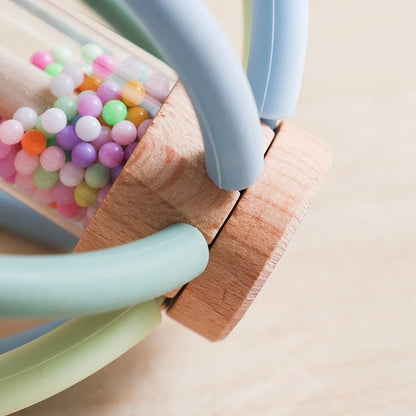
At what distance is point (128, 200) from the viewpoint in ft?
1.00

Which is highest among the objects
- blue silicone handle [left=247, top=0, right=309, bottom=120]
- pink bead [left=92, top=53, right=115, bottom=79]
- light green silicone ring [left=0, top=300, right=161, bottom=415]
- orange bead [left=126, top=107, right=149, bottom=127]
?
blue silicone handle [left=247, top=0, right=309, bottom=120]

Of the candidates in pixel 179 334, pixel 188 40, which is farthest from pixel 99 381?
pixel 188 40

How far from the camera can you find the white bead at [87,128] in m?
0.32

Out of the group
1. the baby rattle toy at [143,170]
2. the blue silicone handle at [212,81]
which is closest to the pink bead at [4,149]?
the baby rattle toy at [143,170]

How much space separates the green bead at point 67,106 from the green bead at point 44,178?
0.03 m

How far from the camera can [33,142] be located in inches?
12.6

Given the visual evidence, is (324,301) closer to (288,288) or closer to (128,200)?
(288,288)

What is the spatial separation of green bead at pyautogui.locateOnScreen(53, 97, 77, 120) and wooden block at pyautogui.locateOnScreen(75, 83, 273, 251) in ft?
0.15

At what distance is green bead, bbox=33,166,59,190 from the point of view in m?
0.33

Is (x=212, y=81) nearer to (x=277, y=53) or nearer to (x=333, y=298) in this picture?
(x=277, y=53)

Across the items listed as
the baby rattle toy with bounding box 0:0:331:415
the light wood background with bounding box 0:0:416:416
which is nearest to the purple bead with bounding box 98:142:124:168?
the baby rattle toy with bounding box 0:0:331:415

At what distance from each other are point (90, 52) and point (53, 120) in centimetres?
6

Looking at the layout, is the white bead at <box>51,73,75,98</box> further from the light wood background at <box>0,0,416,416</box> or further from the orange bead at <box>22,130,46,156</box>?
the light wood background at <box>0,0,416,416</box>

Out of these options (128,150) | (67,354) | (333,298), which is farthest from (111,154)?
(333,298)
